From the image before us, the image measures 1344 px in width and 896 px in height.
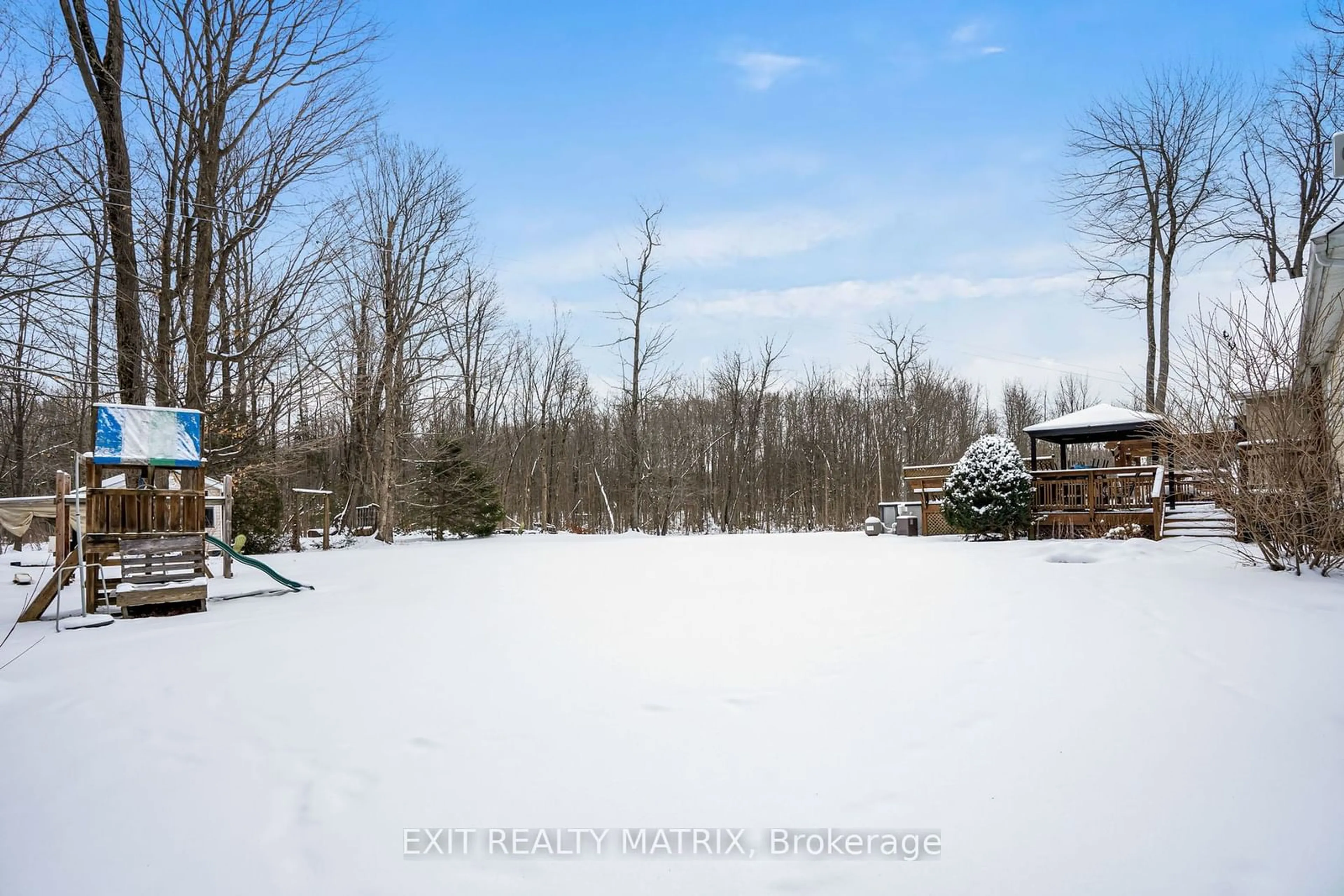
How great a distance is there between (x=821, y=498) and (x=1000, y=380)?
17953 mm

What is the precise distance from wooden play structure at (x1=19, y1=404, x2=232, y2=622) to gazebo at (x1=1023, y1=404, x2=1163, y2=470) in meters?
15.8

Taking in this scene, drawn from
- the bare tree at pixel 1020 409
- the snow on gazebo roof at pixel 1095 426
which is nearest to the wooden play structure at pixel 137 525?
the snow on gazebo roof at pixel 1095 426

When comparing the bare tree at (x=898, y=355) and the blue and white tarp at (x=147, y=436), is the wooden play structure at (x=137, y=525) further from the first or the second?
the bare tree at (x=898, y=355)

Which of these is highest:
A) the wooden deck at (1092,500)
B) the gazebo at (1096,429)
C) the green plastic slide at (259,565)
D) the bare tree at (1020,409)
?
the bare tree at (1020,409)

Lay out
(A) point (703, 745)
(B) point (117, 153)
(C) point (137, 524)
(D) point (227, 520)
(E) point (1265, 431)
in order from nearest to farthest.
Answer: (A) point (703, 745)
(E) point (1265, 431)
(C) point (137, 524)
(B) point (117, 153)
(D) point (227, 520)

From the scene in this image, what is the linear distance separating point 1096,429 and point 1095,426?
0.08 meters

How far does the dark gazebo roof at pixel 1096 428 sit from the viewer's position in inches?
600

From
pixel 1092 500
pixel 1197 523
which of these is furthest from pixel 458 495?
pixel 1197 523

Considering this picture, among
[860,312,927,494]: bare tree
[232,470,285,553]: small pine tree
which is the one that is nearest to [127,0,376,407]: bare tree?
[232,470,285,553]: small pine tree

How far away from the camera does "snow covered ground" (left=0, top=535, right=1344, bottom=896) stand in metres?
2.55

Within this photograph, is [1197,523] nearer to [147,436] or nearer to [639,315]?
[147,436]

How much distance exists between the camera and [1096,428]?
15.5m

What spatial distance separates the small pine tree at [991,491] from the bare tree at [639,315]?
12.9 meters

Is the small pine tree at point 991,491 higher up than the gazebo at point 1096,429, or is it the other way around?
→ the gazebo at point 1096,429
